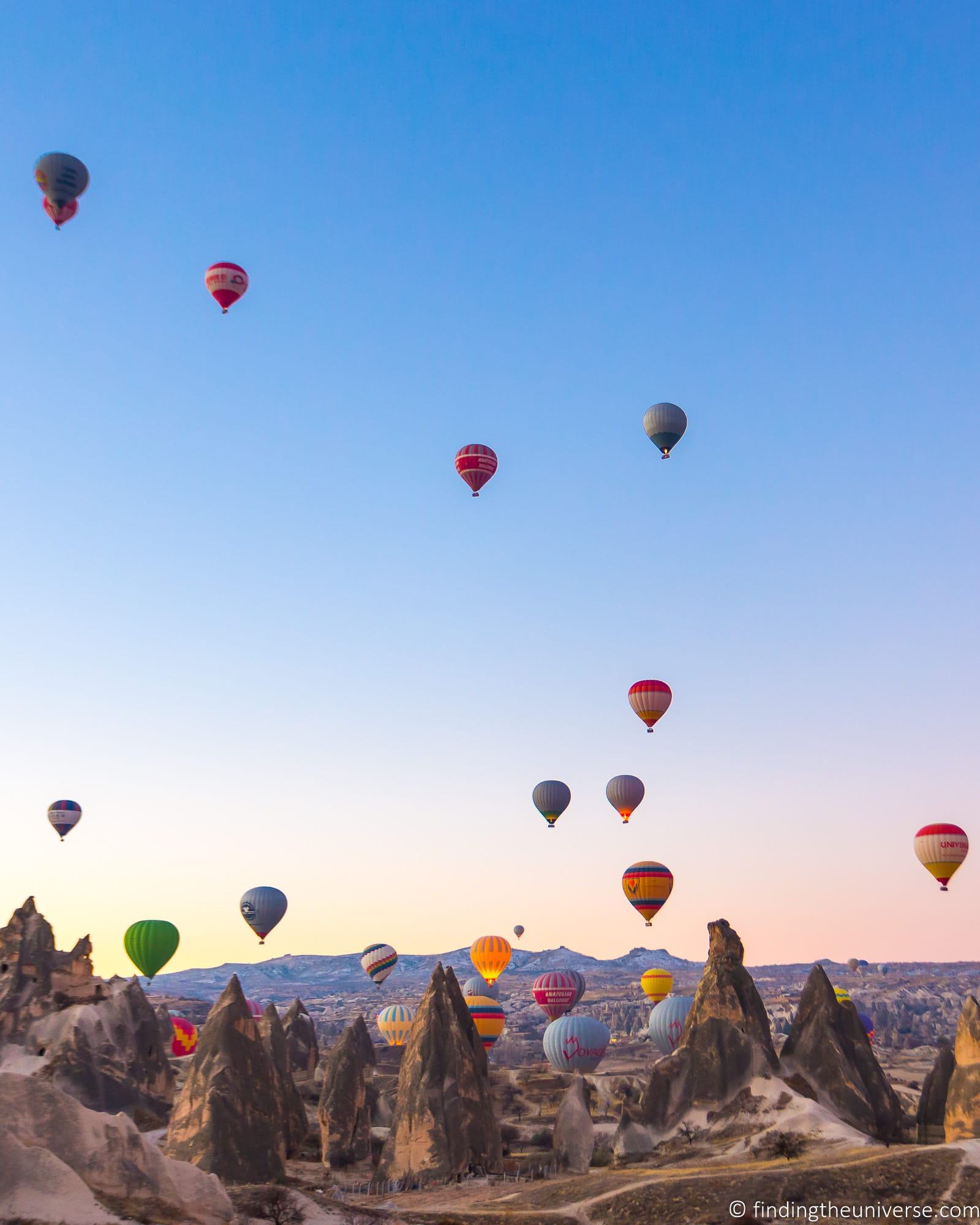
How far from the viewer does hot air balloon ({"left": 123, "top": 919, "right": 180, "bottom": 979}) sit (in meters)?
88.0

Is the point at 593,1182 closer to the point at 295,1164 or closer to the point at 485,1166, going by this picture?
the point at 485,1166

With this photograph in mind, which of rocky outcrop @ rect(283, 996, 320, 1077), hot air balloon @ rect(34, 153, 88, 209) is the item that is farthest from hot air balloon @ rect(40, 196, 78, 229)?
rocky outcrop @ rect(283, 996, 320, 1077)

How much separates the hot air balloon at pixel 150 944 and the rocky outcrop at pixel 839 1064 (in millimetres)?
54489

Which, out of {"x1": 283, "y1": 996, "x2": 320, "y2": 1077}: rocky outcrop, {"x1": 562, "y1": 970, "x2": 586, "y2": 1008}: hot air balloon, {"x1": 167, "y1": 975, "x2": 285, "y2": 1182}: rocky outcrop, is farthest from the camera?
{"x1": 562, "y1": 970, "x2": 586, "y2": 1008}: hot air balloon

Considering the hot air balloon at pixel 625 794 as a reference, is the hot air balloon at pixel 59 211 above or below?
above

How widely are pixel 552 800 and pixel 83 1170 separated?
201 ft

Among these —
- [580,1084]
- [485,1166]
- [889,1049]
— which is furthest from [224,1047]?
[889,1049]

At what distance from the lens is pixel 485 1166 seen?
5131 centimetres

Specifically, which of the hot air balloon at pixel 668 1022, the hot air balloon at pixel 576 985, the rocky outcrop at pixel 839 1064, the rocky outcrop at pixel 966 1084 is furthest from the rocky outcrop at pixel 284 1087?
the hot air balloon at pixel 576 985

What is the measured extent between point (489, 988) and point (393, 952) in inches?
691

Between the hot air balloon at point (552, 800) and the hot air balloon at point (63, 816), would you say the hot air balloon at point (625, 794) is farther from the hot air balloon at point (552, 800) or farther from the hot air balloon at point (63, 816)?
the hot air balloon at point (63, 816)

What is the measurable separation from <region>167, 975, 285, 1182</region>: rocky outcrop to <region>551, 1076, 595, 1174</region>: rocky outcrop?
1576 centimetres

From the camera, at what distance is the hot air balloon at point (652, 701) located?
256 feet

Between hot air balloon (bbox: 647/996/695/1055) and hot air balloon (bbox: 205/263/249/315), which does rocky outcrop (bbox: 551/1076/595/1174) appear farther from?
hot air balloon (bbox: 205/263/249/315)
